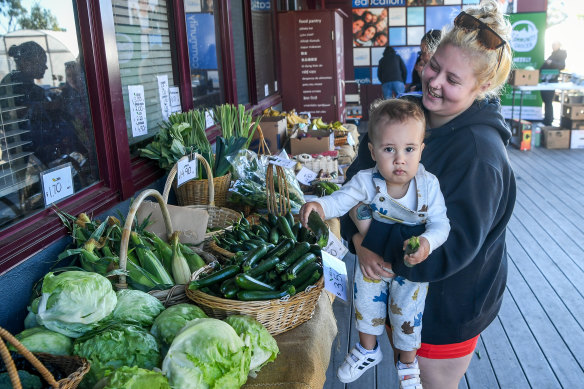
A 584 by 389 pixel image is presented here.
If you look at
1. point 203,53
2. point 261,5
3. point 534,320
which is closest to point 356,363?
point 534,320

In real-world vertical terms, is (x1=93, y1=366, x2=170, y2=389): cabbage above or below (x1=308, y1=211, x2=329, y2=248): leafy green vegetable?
below

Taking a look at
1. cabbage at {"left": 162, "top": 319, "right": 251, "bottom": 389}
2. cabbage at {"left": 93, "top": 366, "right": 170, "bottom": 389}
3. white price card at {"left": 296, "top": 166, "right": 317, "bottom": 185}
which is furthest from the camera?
white price card at {"left": 296, "top": 166, "right": 317, "bottom": 185}

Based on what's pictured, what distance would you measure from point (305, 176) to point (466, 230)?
225 centimetres

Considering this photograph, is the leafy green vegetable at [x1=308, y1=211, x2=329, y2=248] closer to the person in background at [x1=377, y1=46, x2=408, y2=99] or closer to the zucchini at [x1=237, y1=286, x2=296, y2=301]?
the zucchini at [x1=237, y1=286, x2=296, y2=301]

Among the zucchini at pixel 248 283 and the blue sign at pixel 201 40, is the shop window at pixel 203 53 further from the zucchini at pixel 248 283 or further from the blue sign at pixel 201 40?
the zucchini at pixel 248 283

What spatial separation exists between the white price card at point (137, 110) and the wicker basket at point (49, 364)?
1.89 m

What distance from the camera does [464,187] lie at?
162cm

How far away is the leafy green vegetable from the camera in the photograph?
82.4 inches

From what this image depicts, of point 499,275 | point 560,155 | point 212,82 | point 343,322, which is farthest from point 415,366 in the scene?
point 560,155

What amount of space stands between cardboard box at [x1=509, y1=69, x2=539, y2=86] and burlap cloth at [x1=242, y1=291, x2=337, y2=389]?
31.1 ft

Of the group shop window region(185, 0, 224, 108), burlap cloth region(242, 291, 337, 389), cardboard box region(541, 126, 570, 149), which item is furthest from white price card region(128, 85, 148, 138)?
cardboard box region(541, 126, 570, 149)

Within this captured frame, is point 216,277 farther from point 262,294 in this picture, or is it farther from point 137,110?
point 137,110

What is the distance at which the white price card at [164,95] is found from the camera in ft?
11.6

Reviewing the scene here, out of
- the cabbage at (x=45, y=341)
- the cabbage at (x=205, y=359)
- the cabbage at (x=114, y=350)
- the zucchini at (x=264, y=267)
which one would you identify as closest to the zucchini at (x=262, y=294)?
the zucchini at (x=264, y=267)
